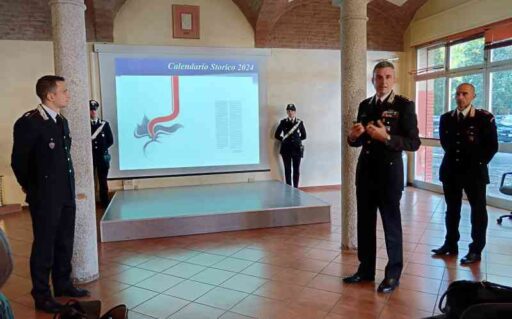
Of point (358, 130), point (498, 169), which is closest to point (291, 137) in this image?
point (498, 169)

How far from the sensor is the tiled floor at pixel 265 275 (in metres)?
3.04

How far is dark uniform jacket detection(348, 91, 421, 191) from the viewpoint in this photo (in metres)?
3.18

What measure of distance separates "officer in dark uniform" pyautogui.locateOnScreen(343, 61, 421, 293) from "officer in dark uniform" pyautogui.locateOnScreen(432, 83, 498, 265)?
965 millimetres

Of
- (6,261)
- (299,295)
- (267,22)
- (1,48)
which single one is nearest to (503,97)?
(267,22)

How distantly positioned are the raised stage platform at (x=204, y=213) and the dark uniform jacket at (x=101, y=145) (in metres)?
0.75

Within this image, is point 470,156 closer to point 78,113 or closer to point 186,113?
point 78,113

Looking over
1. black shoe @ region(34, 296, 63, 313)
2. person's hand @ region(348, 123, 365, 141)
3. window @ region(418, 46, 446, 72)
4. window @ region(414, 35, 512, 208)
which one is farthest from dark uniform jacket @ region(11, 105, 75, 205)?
window @ region(418, 46, 446, 72)

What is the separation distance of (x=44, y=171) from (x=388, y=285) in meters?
2.61

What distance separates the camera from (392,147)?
3111mm

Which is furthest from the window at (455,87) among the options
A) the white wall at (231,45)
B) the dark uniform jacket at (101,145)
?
the dark uniform jacket at (101,145)

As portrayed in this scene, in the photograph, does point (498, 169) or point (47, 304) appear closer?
point (47, 304)

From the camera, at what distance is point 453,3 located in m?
7.39

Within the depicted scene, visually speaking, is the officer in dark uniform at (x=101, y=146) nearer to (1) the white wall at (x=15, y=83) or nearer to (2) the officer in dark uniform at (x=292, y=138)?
(1) the white wall at (x=15, y=83)

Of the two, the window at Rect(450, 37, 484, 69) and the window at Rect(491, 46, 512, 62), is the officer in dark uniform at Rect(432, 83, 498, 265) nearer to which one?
the window at Rect(491, 46, 512, 62)
